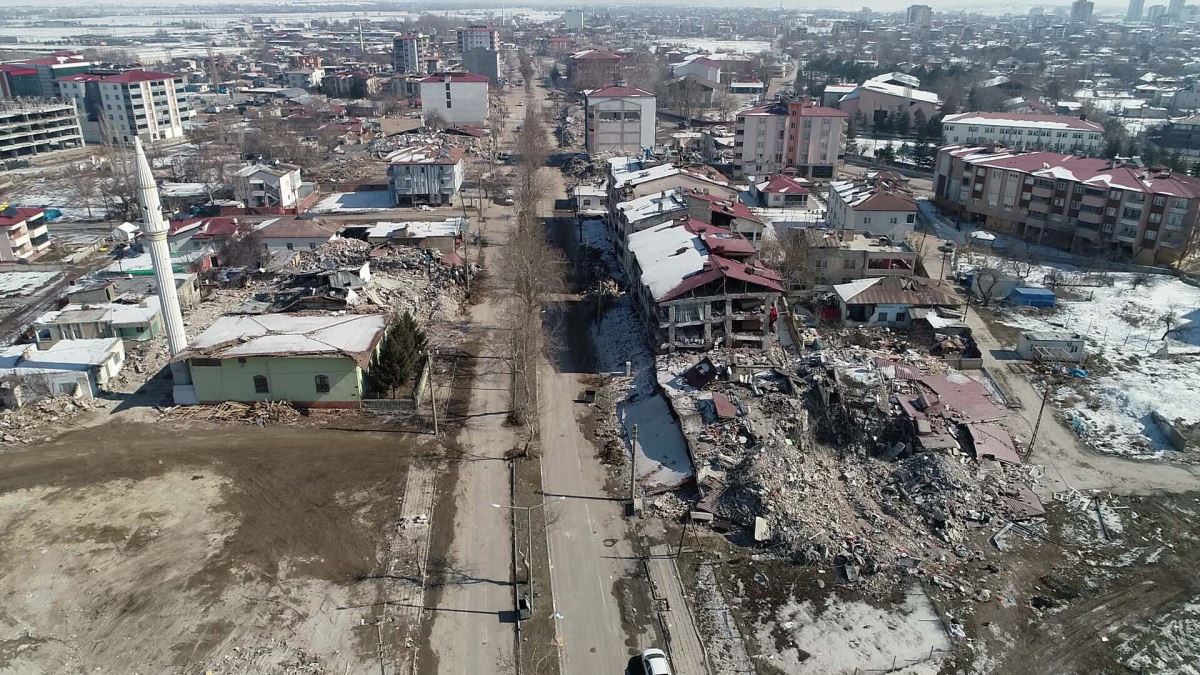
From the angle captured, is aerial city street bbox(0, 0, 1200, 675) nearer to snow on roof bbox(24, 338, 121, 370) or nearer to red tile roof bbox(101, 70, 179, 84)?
snow on roof bbox(24, 338, 121, 370)

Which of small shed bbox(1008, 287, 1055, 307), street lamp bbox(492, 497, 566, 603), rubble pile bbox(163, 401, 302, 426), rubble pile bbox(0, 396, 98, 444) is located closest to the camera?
street lamp bbox(492, 497, 566, 603)

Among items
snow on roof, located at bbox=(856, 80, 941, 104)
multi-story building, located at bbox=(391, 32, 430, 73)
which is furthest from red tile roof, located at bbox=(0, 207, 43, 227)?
multi-story building, located at bbox=(391, 32, 430, 73)

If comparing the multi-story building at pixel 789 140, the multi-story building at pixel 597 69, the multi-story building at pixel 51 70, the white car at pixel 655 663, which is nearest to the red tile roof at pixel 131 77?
the multi-story building at pixel 51 70

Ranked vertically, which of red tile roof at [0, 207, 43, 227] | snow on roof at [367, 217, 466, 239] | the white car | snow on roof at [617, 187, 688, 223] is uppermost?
snow on roof at [617, 187, 688, 223]

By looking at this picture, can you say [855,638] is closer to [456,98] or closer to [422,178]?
[422,178]

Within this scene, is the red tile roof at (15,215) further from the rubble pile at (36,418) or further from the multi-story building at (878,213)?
the multi-story building at (878,213)

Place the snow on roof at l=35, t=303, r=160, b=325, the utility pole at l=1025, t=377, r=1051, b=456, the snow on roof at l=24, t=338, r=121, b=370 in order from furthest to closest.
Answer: the snow on roof at l=35, t=303, r=160, b=325
the snow on roof at l=24, t=338, r=121, b=370
the utility pole at l=1025, t=377, r=1051, b=456
